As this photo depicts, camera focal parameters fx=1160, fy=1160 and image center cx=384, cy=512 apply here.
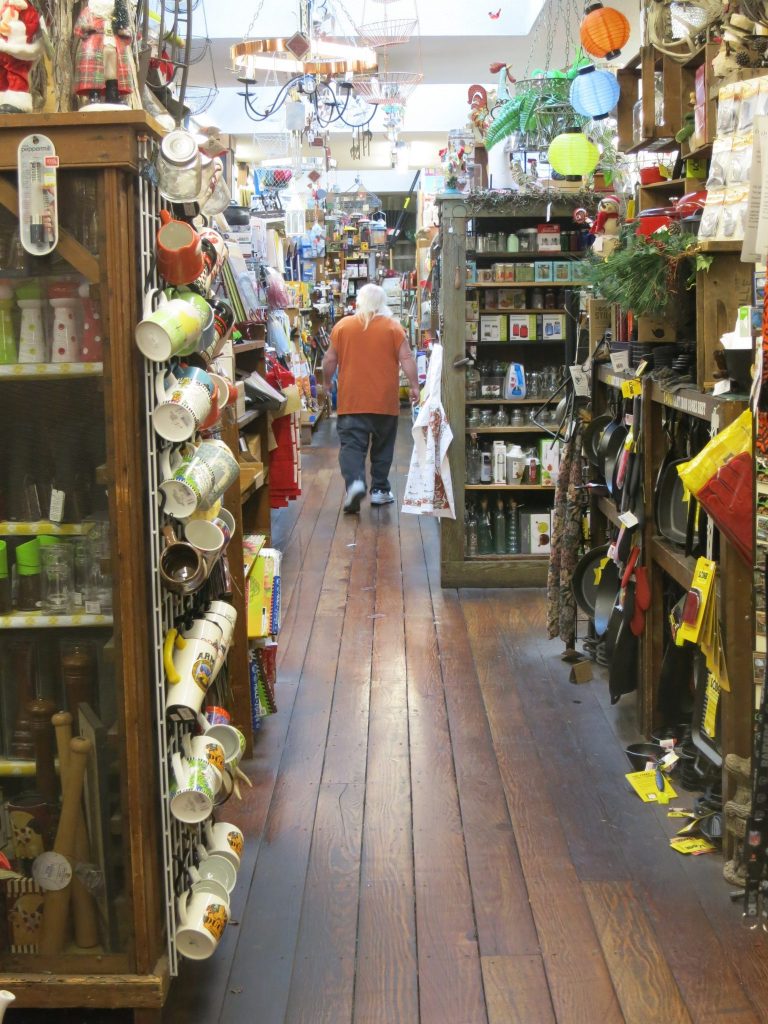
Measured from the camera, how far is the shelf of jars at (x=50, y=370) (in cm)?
225

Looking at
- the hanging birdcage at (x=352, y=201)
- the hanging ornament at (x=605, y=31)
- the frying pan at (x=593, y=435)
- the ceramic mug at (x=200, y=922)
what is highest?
the hanging birdcage at (x=352, y=201)

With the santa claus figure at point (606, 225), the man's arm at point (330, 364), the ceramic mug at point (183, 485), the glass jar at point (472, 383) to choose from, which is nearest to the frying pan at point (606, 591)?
the santa claus figure at point (606, 225)

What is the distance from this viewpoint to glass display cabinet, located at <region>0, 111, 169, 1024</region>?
220cm

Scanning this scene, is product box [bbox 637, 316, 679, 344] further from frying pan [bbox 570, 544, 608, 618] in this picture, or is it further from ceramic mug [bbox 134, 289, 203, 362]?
ceramic mug [bbox 134, 289, 203, 362]

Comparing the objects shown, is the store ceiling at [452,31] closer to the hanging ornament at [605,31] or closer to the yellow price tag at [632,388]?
the hanging ornament at [605,31]

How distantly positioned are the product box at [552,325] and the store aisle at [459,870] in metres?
1.96

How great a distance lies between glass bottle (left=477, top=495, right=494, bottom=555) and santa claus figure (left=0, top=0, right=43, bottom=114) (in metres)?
4.49

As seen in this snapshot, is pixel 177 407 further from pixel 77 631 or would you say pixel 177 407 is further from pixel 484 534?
pixel 484 534

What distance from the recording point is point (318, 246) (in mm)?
14828

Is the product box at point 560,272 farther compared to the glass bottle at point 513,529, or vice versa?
the glass bottle at point 513,529

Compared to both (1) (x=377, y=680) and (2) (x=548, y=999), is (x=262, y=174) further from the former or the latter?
(2) (x=548, y=999)

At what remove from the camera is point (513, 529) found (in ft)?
21.0

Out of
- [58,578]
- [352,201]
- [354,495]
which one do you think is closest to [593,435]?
[58,578]

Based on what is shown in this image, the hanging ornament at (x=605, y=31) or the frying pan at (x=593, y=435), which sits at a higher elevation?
the hanging ornament at (x=605, y=31)
